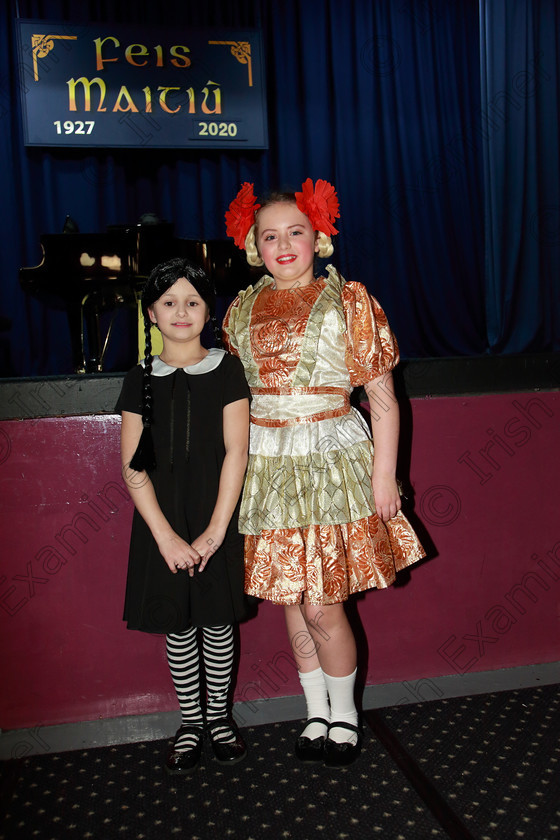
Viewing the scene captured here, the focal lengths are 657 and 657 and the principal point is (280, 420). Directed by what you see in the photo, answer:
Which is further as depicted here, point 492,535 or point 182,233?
point 182,233

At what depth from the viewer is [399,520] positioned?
1392 millimetres

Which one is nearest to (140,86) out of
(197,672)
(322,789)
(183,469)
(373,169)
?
(373,169)

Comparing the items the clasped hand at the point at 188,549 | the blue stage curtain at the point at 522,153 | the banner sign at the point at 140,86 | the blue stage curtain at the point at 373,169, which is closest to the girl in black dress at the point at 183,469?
the clasped hand at the point at 188,549

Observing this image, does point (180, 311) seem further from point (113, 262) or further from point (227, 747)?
point (113, 262)

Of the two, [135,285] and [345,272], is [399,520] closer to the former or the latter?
[135,285]

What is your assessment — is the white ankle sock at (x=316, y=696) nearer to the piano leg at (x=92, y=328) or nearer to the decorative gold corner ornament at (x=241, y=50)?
the piano leg at (x=92, y=328)

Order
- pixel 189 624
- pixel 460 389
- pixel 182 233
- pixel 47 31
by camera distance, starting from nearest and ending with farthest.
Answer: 1. pixel 189 624
2. pixel 460 389
3. pixel 47 31
4. pixel 182 233

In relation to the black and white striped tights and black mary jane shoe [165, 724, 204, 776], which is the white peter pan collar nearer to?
the black and white striped tights

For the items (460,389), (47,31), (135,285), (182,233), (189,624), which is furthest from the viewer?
(182,233)

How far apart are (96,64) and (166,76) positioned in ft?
1.21

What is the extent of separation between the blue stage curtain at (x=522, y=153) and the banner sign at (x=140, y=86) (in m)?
1.33

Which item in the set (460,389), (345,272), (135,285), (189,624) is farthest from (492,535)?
(345,272)

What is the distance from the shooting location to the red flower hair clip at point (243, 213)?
1.43m

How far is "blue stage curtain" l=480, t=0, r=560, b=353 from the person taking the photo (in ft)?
12.3
